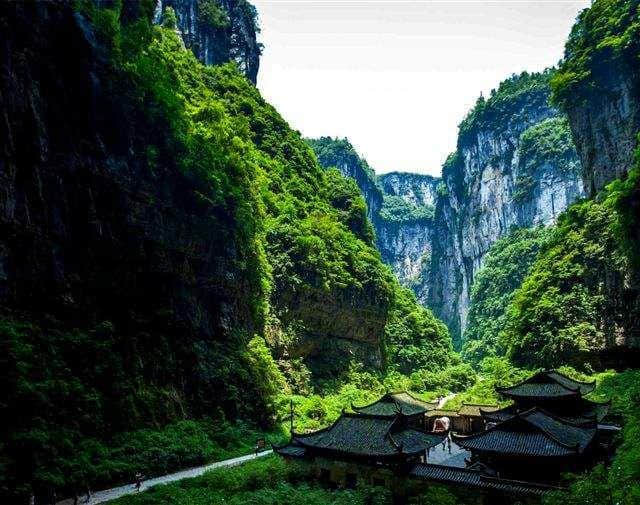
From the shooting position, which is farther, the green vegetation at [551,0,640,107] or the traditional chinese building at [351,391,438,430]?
the green vegetation at [551,0,640,107]

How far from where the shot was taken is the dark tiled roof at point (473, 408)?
40025 millimetres

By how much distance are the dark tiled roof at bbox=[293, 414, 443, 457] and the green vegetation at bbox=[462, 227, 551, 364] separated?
233 feet

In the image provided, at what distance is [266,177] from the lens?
61.9 m

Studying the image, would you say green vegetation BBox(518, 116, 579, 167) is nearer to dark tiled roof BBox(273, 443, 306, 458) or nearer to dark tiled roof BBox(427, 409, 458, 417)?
dark tiled roof BBox(427, 409, 458, 417)

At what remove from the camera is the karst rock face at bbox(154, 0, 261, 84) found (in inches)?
2835

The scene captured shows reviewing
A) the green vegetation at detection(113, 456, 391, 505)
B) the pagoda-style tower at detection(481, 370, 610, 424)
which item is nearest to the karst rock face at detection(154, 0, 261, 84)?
the green vegetation at detection(113, 456, 391, 505)

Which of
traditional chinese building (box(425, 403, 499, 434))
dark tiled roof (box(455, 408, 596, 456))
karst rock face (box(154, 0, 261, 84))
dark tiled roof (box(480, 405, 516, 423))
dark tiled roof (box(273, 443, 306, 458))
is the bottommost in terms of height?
traditional chinese building (box(425, 403, 499, 434))

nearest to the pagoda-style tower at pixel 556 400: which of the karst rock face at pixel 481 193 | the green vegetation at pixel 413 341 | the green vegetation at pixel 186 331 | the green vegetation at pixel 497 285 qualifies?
the green vegetation at pixel 186 331

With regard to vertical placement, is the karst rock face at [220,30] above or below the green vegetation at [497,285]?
above

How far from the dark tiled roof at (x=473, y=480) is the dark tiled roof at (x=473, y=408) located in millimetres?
20967

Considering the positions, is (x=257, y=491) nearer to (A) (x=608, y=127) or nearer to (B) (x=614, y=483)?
(B) (x=614, y=483)

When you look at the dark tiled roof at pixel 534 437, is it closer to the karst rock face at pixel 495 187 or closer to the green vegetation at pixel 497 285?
the green vegetation at pixel 497 285

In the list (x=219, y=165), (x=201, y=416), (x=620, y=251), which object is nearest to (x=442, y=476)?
(x=201, y=416)

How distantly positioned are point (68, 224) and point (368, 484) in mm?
20612
